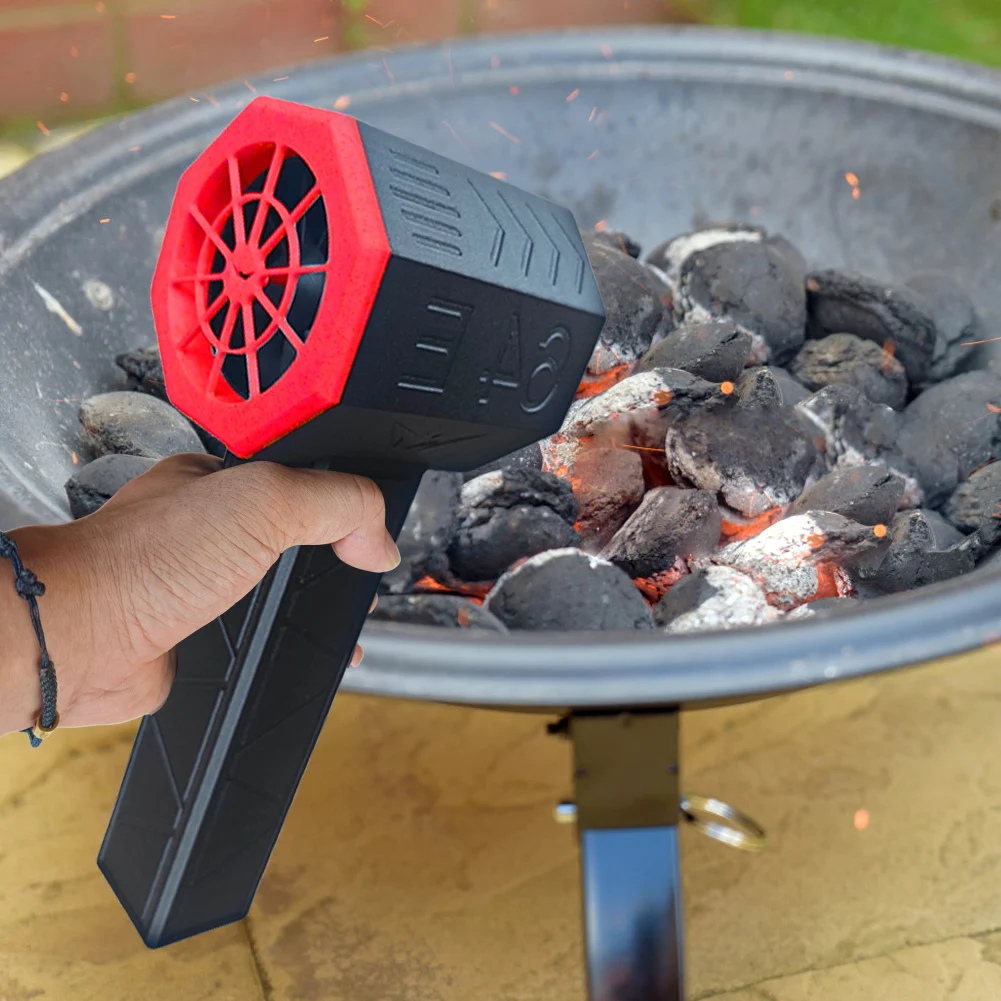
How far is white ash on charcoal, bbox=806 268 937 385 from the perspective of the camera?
3.48ft

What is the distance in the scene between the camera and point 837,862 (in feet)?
3.82

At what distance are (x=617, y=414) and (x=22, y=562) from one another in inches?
18.2

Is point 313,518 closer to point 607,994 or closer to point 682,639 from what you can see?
point 682,639

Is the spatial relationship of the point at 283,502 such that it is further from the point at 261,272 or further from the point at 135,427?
the point at 135,427

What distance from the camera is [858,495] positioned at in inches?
33.9

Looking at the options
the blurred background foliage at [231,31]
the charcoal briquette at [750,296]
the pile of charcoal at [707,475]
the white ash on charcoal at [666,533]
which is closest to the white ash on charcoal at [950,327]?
the pile of charcoal at [707,475]

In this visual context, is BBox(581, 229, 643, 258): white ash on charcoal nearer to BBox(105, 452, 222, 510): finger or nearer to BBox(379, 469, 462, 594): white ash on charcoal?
BBox(379, 469, 462, 594): white ash on charcoal

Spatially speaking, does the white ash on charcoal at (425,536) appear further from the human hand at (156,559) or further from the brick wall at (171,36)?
the brick wall at (171,36)

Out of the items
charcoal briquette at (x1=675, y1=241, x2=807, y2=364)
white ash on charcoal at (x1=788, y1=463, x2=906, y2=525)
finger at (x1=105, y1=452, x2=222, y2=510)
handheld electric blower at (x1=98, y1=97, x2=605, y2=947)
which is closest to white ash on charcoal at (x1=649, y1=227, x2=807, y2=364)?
charcoal briquette at (x1=675, y1=241, x2=807, y2=364)

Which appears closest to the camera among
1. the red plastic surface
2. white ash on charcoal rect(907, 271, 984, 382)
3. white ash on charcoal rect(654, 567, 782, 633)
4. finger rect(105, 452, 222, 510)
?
the red plastic surface

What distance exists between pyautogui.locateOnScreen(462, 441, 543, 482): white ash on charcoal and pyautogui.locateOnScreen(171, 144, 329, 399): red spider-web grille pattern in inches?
12.8

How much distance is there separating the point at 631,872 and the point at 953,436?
48 cm

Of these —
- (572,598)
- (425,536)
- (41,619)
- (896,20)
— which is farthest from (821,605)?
(896,20)

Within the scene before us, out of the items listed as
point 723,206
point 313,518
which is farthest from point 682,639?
point 723,206
